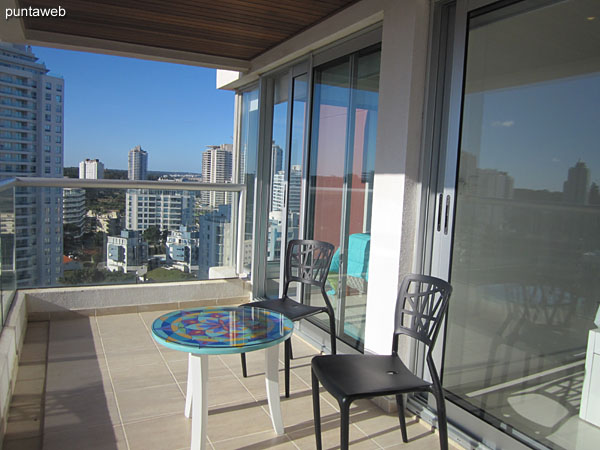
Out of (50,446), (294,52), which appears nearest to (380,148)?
(294,52)

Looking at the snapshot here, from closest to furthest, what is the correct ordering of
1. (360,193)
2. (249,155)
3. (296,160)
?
1. (360,193)
2. (296,160)
3. (249,155)

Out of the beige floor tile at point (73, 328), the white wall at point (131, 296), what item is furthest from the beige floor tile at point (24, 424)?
the white wall at point (131, 296)

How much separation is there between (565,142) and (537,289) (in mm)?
639

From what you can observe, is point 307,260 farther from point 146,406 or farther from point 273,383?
point 146,406

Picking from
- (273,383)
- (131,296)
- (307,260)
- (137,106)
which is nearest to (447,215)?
(307,260)

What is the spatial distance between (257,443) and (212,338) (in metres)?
0.67

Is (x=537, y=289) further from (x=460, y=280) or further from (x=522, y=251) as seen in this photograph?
(x=460, y=280)

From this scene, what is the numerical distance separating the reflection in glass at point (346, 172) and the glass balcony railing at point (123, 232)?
1643 mm

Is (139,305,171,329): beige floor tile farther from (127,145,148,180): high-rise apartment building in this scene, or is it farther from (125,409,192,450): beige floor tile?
(125,409,192,450): beige floor tile

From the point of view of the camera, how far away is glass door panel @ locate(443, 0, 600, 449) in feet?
5.95

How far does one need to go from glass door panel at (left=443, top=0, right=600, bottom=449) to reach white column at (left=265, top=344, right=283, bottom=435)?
0.92 metres

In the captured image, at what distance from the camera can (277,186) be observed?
461 cm

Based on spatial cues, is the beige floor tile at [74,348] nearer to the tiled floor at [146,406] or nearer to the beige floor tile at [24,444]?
the tiled floor at [146,406]

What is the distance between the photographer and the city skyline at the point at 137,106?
22.1 m
